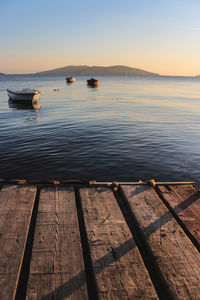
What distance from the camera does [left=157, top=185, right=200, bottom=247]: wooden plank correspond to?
318 cm

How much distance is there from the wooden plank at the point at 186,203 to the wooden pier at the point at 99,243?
0.02 metres

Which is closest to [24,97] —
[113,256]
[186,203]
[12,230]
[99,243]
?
[12,230]

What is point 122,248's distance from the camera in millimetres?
2646

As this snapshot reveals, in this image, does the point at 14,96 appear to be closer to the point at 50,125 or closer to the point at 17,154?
the point at 50,125

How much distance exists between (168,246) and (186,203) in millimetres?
1282

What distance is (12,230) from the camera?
2932 millimetres

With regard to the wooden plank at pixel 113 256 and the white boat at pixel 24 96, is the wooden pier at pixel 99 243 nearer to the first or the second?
the wooden plank at pixel 113 256

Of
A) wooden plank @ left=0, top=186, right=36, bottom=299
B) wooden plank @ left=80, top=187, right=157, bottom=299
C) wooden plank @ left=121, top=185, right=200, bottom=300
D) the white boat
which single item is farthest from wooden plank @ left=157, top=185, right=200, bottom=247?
the white boat

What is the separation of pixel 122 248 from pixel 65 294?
89cm

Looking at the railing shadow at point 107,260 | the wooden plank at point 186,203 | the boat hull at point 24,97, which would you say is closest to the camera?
the railing shadow at point 107,260

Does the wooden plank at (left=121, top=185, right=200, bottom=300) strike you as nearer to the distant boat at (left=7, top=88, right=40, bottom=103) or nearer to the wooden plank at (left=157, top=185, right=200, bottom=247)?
the wooden plank at (left=157, top=185, right=200, bottom=247)

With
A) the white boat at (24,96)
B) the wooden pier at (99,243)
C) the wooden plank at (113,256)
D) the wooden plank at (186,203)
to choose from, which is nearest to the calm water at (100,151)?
the wooden plank at (186,203)

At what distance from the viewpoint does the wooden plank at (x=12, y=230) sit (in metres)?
2.20

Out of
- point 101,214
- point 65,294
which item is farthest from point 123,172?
point 65,294
